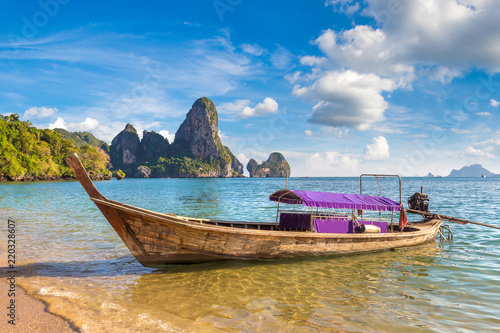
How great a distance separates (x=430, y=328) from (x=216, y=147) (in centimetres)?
17275

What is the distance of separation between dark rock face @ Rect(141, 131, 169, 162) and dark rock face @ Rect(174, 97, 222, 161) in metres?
15.4

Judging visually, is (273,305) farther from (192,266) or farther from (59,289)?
(59,289)

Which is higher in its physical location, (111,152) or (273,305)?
(111,152)

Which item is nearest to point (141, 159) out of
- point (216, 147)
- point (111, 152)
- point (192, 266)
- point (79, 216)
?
point (111, 152)

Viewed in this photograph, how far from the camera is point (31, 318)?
4.75 metres

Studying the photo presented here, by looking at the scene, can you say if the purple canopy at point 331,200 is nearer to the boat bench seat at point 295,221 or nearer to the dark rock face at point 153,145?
the boat bench seat at point 295,221

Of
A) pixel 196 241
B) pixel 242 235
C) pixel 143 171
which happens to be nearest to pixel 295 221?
pixel 242 235

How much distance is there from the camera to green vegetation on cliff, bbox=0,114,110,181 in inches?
2196

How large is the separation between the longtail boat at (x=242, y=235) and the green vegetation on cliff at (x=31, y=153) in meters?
63.9

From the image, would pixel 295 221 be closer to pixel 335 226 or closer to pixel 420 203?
pixel 335 226

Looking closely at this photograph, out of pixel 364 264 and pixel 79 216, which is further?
pixel 79 216

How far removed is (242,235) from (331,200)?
326 cm

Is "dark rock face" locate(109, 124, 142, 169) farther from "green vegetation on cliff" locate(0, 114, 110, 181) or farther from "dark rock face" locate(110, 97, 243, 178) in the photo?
"green vegetation on cliff" locate(0, 114, 110, 181)

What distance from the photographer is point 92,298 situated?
19.0 ft
